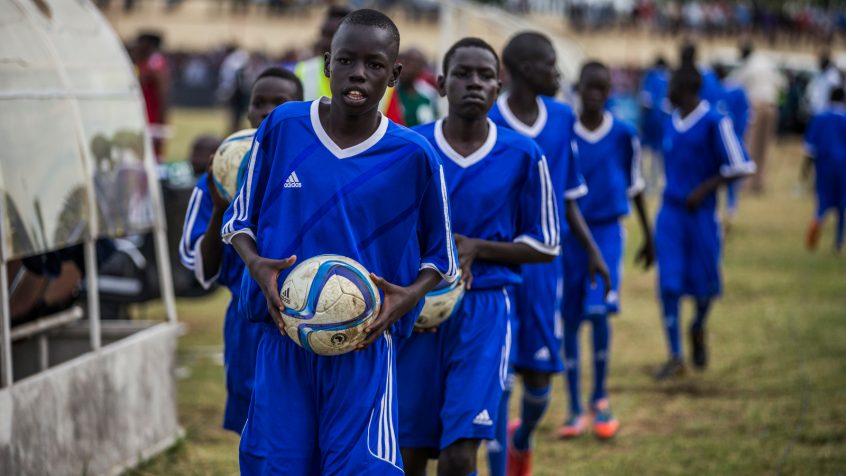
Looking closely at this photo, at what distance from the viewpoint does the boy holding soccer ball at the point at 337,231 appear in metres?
3.99

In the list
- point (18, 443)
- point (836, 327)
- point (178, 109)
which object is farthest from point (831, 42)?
point (18, 443)

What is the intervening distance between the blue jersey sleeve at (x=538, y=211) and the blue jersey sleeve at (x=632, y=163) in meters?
3.18

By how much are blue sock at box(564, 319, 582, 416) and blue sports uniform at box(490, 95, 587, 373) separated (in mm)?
1760

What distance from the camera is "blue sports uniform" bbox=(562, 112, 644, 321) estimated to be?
7945 mm

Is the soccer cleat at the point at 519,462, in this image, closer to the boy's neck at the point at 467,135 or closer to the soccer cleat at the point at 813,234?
the boy's neck at the point at 467,135

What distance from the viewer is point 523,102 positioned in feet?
20.6

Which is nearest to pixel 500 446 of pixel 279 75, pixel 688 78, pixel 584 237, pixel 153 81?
pixel 584 237

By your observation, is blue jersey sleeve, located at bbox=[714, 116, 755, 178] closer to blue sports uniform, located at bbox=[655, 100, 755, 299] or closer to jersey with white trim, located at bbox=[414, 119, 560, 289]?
blue sports uniform, located at bbox=[655, 100, 755, 299]

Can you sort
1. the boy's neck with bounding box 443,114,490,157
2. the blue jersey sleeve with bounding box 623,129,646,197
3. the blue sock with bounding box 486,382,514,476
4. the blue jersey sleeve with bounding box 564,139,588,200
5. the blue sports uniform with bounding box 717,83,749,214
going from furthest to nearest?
the blue sports uniform with bounding box 717,83,749,214, the blue jersey sleeve with bounding box 623,129,646,197, the blue jersey sleeve with bounding box 564,139,588,200, the blue sock with bounding box 486,382,514,476, the boy's neck with bounding box 443,114,490,157

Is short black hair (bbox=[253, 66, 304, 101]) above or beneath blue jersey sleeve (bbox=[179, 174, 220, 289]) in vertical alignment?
above

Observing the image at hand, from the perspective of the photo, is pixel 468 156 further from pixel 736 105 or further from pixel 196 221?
pixel 736 105

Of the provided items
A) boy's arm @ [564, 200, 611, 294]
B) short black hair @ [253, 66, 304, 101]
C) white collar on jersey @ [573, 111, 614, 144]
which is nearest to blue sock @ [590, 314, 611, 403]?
white collar on jersey @ [573, 111, 614, 144]

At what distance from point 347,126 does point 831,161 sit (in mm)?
14106

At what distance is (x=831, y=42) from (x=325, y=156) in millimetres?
58550
